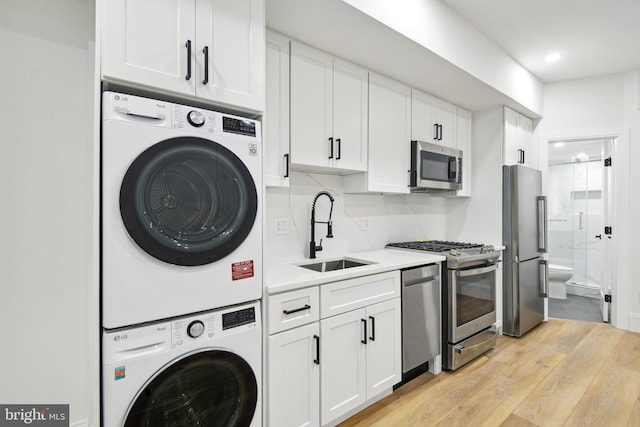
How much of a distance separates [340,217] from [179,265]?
1.54m

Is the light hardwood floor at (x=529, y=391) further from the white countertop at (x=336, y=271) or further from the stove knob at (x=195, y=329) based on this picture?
the stove knob at (x=195, y=329)

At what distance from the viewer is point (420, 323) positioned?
2.29 meters

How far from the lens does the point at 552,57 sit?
3.10 m

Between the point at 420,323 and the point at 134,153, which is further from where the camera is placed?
the point at 420,323

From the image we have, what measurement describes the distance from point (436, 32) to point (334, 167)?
3.82ft

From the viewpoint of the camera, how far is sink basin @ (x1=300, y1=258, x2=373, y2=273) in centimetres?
229

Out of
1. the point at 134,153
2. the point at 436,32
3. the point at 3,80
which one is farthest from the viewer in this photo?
the point at 436,32

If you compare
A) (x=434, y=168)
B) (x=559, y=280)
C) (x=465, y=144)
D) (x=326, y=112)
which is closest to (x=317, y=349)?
(x=326, y=112)

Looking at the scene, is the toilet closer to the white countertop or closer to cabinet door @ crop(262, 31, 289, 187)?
the white countertop

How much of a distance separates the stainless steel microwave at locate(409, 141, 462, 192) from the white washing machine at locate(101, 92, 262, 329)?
1.64m

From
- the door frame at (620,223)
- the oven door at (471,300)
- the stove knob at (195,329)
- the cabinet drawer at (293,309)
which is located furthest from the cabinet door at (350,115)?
the door frame at (620,223)

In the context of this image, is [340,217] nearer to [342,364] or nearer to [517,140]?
[342,364]

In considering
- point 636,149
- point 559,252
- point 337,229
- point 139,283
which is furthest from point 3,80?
point 559,252

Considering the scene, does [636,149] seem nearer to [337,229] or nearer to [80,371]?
[337,229]
